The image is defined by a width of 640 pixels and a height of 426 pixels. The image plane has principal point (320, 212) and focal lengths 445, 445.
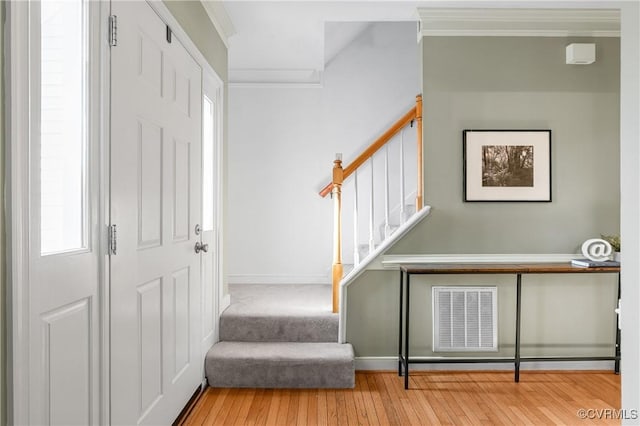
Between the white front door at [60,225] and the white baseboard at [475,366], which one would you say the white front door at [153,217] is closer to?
the white front door at [60,225]

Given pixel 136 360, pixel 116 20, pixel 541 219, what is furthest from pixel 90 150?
pixel 541 219

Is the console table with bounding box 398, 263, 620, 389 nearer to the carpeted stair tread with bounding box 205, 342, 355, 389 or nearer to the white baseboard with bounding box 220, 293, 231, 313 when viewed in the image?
the carpeted stair tread with bounding box 205, 342, 355, 389

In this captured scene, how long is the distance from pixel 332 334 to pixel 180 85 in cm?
201

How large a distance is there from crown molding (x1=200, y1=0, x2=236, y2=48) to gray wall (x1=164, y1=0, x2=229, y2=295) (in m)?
0.04

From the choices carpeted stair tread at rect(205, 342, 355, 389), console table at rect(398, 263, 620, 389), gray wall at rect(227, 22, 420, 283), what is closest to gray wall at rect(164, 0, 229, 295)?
carpeted stair tread at rect(205, 342, 355, 389)

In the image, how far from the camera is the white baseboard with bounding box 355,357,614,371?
3297 millimetres

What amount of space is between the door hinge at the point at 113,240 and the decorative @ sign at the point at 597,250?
3.05 m

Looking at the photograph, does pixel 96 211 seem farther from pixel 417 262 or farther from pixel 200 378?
pixel 417 262

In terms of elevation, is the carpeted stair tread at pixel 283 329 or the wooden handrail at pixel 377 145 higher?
the wooden handrail at pixel 377 145

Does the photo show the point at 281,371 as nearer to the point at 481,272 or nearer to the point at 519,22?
the point at 481,272

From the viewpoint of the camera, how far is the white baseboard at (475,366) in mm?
3297

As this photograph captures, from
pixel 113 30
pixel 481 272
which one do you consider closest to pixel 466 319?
pixel 481 272

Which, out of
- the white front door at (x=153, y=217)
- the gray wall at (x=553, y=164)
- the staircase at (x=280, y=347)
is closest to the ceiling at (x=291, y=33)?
the gray wall at (x=553, y=164)

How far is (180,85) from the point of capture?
2.45 metres
